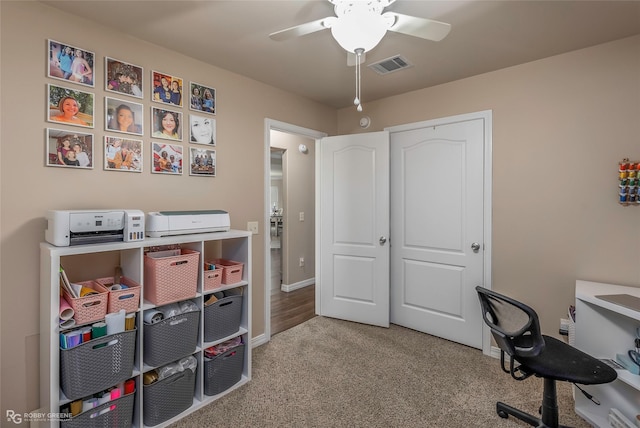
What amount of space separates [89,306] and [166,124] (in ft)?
4.25

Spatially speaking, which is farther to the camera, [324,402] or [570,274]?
[570,274]

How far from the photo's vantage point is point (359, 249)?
3.32m

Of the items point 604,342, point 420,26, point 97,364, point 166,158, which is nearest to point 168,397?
point 97,364

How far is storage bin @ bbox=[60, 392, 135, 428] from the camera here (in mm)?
1517

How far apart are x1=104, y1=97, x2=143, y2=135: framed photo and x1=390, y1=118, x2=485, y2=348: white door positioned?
231 cm

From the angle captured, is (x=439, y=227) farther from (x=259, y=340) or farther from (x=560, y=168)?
(x=259, y=340)

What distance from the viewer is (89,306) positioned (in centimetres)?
158

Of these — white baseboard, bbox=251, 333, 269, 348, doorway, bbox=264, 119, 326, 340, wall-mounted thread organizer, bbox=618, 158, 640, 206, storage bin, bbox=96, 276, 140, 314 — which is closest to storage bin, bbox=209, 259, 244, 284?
storage bin, bbox=96, 276, 140, 314

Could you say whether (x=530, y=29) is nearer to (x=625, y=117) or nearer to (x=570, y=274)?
(x=625, y=117)

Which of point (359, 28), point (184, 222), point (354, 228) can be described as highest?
point (359, 28)

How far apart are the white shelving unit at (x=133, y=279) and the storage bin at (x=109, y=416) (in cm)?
6

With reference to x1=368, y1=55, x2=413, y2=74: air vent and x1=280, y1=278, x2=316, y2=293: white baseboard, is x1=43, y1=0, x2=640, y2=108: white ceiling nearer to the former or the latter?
x1=368, y1=55, x2=413, y2=74: air vent

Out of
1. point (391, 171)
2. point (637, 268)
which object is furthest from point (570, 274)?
point (391, 171)

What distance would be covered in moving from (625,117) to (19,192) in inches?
147
